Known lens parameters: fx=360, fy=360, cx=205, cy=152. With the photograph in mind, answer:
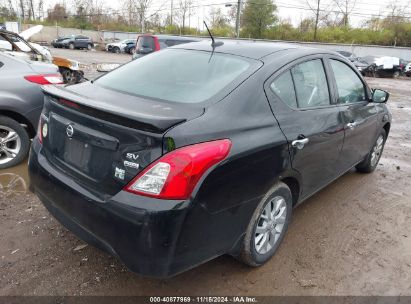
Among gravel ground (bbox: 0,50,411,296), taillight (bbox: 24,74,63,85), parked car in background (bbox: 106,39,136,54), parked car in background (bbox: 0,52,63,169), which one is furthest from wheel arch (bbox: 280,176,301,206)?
parked car in background (bbox: 106,39,136,54)

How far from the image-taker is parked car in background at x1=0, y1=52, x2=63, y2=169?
170 inches

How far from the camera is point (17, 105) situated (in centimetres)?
433

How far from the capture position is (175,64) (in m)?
3.00

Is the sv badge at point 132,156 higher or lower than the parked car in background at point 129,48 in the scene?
lower

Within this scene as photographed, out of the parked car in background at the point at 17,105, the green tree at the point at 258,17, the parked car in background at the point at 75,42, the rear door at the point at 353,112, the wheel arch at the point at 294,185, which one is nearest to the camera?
the wheel arch at the point at 294,185

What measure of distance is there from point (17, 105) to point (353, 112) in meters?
3.83

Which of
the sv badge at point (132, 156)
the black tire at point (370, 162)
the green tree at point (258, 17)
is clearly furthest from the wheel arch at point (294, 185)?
the green tree at point (258, 17)

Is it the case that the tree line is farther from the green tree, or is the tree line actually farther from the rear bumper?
the rear bumper

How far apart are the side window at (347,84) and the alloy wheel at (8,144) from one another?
12.4 ft

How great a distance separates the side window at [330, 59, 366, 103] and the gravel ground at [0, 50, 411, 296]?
1.18 meters

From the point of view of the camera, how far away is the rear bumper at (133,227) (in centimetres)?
198

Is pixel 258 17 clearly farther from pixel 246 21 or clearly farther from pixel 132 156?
pixel 132 156

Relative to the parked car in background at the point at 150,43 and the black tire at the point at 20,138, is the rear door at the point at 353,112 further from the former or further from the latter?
the parked car in background at the point at 150,43

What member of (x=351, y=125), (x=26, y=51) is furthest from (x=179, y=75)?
(x=26, y=51)
